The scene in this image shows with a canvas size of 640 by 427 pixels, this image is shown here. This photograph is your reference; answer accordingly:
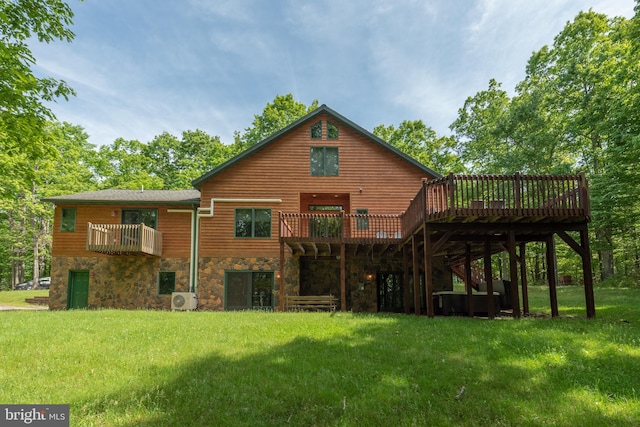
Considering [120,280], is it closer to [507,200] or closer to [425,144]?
[507,200]

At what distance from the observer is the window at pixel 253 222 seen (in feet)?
54.9

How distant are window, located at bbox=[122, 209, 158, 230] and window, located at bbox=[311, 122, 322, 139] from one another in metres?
7.89

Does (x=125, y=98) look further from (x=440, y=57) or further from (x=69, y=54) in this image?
(x=440, y=57)

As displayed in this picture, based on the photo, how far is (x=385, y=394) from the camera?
4227 millimetres

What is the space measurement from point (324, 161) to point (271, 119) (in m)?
15.3

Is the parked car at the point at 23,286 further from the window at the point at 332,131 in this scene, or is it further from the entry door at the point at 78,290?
the window at the point at 332,131

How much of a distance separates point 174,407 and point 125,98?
19.9 metres

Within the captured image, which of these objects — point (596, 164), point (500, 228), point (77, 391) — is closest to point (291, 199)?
point (500, 228)

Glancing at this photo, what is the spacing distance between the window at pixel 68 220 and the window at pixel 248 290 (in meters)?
7.35

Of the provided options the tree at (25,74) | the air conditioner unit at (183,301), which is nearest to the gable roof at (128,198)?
the air conditioner unit at (183,301)

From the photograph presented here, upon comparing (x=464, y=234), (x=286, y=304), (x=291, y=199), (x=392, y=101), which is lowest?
(x=286, y=304)

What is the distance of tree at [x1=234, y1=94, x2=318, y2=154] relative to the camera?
102 feet

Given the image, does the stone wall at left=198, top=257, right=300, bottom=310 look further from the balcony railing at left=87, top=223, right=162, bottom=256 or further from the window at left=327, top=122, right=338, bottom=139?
the window at left=327, top=122, right=338, bottom=139

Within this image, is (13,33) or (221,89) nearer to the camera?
(13,33)
